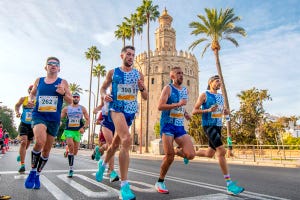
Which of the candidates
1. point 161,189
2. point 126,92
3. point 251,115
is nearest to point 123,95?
point 126,92

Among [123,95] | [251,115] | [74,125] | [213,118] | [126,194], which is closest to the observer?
[126,194]

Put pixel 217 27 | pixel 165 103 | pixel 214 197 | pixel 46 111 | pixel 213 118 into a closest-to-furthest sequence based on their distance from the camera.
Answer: pixel 214 197, pixel 46 111, pixel 165 103, pixel 213 118, pixel 217 27

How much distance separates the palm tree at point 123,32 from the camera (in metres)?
43.1

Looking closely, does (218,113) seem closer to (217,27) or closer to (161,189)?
(161,189)

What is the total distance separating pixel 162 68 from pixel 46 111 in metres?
66.8

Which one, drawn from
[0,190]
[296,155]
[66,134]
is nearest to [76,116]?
[66,134]

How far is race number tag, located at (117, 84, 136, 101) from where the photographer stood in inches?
177

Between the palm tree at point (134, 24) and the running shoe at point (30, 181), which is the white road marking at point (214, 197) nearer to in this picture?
the running shoe at point (30, 181)

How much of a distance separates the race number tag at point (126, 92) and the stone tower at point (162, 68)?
62.5m

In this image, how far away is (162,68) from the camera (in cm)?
7100

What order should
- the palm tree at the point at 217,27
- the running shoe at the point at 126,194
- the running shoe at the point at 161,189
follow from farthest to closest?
the palm tree at the point at 217,27
the running shoe at the point at 161,189
the running shoe at the point at 126,194

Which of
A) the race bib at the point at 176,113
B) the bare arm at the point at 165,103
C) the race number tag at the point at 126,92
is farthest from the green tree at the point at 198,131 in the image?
the race number tag at the point at 126,92

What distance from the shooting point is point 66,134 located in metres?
7.21

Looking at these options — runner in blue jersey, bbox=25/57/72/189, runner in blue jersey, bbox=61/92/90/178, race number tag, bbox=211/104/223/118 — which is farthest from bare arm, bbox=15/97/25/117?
race number tag, bbox=211/104/223/118
